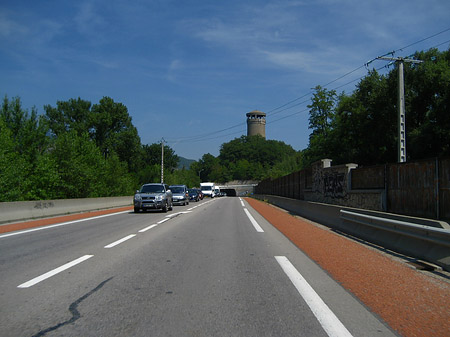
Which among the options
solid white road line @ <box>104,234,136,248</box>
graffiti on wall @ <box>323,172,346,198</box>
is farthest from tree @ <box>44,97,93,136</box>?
solid white road line @ <box>104,234,136,248</box>

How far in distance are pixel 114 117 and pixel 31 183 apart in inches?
1820

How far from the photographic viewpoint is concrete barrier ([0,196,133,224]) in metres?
16.7

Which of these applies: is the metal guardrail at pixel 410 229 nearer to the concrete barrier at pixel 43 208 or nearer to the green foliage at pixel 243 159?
the concrete barrier at pixel 43 208

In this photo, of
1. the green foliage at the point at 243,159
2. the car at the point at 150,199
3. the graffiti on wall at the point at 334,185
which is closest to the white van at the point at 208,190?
the car at the point at 150,199

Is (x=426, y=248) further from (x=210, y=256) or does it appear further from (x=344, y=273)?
(x=210, y=256)

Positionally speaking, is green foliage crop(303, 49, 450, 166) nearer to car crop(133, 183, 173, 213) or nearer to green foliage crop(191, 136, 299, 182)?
car crop(133, 183, 173, 213)

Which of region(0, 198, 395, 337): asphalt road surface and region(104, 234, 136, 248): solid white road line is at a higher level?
region(0, 198, 395, 337): asphalt road surface

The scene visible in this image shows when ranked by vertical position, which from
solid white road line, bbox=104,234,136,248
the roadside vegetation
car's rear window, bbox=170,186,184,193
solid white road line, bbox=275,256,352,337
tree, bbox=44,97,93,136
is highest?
tree, bbox=44,97,93,136

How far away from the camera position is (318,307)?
493cm

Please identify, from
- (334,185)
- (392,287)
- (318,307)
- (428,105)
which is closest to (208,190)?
(428,105)

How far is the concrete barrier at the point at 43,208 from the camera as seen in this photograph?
16.7 meters

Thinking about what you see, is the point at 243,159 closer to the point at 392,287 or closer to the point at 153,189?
the point at 153,189

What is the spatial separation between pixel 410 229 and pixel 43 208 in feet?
56.8

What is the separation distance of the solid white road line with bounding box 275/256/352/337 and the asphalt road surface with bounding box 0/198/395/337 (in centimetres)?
1
